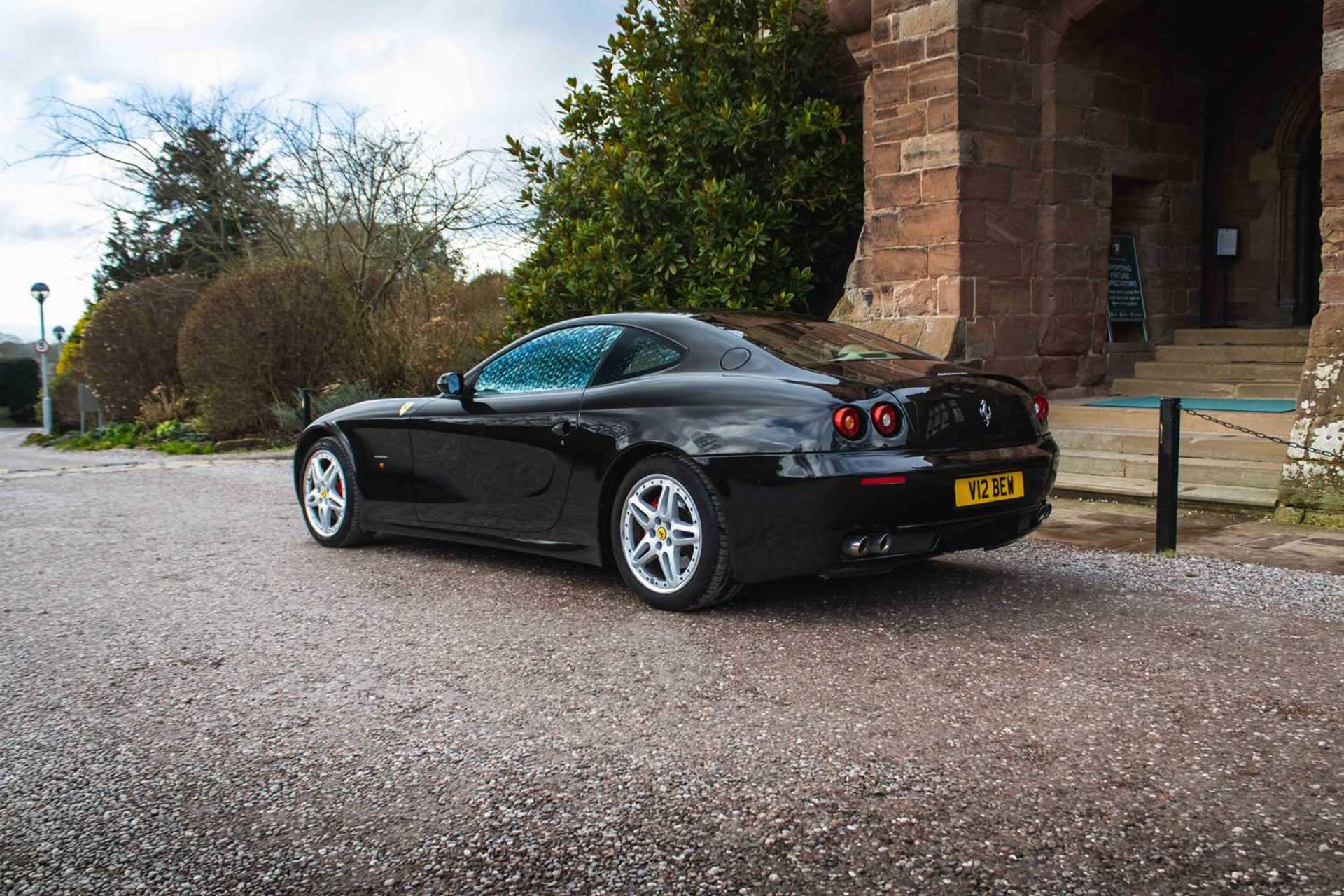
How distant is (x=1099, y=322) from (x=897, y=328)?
2.02 meters

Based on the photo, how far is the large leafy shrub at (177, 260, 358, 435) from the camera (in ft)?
53.8

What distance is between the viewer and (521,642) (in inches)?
186

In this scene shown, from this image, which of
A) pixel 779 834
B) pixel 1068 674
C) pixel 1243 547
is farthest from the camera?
pixel 1243 547

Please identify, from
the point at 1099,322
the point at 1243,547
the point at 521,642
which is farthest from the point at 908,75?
the point at 521,642

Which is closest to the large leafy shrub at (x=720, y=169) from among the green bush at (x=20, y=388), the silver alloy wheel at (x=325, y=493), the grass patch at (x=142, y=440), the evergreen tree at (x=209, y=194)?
the silver alloy wheel at (x=325, y=493)

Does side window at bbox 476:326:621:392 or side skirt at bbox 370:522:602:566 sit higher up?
side window at bbox 476:326:621:392

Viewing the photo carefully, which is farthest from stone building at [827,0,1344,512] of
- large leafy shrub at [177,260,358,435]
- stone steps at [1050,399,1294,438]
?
large leafy shrub at [177,260,358,435]

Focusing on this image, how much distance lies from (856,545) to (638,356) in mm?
1482

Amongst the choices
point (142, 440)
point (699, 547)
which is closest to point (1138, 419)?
point (699, 547)

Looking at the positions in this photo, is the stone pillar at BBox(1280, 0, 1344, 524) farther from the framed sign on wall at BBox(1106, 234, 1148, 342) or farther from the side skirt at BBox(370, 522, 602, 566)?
the side skirt at BBox(370, 522, 602, 566)

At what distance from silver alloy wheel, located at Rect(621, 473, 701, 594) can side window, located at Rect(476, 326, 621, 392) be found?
30.2 inches

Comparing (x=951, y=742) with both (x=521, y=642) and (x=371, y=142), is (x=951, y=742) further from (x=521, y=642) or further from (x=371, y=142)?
(x=371, y=142)

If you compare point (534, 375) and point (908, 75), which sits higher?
point (908, 75)

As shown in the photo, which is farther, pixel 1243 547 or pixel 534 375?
pixel 1243 547
